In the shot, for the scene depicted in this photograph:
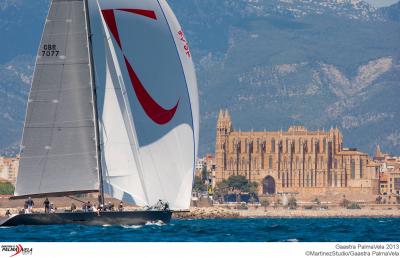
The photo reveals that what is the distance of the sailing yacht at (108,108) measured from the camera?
4634 centimetres

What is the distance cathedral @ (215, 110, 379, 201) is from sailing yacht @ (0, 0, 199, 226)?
141m

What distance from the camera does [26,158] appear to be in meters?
46.5

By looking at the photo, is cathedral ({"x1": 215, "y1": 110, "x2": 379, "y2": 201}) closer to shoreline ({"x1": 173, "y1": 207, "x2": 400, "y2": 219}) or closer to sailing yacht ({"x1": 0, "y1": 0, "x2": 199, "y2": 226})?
shoreline ({"x1": 173, "y1": 207, "x2": 400, "y2": 219})

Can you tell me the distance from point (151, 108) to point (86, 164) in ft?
9.25

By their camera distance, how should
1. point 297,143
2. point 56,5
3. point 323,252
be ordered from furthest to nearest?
point 297,143
point 56,5
point 323,252

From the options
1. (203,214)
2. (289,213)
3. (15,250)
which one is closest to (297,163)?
(289,213)

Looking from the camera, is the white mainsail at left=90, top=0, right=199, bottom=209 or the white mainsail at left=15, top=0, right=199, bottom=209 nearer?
the white mainsail at left=15, top=0, right=199, bottom=209

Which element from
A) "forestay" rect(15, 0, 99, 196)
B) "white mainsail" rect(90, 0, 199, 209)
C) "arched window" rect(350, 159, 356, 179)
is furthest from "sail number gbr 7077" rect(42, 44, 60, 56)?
"arched window" rect(350, 159, 356, 179)

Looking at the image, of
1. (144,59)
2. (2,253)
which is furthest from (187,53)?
(2,253)

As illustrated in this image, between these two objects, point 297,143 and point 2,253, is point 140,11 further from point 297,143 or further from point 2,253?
point 297,143

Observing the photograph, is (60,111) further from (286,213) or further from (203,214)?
(286,213)

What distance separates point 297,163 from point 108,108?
476 feet

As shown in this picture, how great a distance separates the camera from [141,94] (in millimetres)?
47094

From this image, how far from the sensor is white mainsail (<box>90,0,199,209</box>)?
46.8 m
